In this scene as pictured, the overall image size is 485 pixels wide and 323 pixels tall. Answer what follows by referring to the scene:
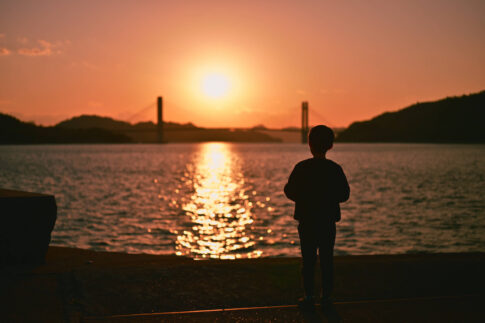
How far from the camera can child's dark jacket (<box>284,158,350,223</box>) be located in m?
3.76

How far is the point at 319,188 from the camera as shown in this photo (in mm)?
3766

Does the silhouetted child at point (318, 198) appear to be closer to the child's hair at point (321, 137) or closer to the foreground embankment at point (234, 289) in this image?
the child's hair at point (321, 137)

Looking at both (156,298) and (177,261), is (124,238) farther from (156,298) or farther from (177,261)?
(156,298)

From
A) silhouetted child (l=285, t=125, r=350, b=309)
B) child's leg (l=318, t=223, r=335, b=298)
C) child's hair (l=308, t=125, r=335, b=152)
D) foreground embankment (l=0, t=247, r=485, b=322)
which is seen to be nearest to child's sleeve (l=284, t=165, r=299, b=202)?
silhouetted child (l=285, t=125, r=350, b=309)

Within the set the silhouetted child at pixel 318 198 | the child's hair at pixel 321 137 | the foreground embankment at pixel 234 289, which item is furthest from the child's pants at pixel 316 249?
the child's hair at pixel 321 137

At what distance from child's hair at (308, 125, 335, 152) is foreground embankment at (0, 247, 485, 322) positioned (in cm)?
125

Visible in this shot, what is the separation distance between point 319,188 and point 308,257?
0.54 m

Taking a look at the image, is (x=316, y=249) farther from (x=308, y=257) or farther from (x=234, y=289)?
(x=234, y=289)

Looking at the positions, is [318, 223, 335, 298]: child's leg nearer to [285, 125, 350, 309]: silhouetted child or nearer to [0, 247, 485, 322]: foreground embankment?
[285, 125, 350, 309]: silhouetted child

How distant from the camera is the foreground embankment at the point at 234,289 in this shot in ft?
11.7

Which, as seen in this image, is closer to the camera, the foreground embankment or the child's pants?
the foreground embankment

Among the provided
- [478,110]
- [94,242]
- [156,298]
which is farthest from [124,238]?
[478,110]

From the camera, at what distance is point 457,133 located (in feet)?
636

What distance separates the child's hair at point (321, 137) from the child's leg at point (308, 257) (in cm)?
64
